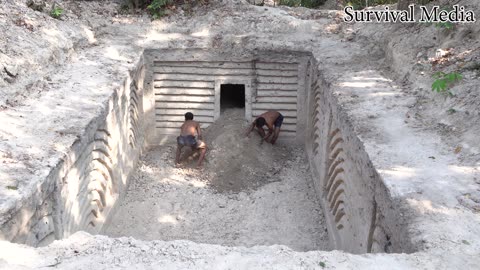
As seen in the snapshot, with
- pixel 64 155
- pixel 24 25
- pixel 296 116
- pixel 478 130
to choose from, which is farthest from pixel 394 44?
pixel 24 25

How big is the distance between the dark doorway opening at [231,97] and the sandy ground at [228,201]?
38.8 inches

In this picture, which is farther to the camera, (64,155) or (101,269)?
(64,155)

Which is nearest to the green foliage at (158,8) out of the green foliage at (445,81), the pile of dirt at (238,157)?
the pile of dirt at (238,157)

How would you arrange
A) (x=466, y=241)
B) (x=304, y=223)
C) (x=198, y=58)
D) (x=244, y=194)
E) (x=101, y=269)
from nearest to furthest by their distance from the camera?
(x=101, y=269) → (x=466, y=241) → (x=304, y=223) → (x=244, y=194) → (x=198, y=58)

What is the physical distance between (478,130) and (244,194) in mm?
4163

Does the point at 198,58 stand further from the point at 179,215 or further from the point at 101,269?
the point at 101,269

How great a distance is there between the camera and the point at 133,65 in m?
8.88

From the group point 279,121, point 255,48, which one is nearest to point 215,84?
point 255,48

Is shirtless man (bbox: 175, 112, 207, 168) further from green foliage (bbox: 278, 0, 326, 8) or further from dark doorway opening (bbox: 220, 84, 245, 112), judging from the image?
green foliage (bbox: 278, 0, 326, 8)

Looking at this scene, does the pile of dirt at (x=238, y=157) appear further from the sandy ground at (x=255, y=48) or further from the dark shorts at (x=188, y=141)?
the sandy ground at (x=255, y=48)

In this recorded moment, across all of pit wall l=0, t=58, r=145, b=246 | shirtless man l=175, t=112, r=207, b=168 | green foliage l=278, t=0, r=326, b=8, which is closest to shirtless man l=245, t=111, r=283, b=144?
shirtless man l=175, t=112, r=207, b=168

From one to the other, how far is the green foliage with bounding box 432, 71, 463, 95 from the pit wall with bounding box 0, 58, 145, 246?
4.66 metres

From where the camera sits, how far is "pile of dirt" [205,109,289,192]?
8820 mm

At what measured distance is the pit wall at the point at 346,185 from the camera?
180 inches
